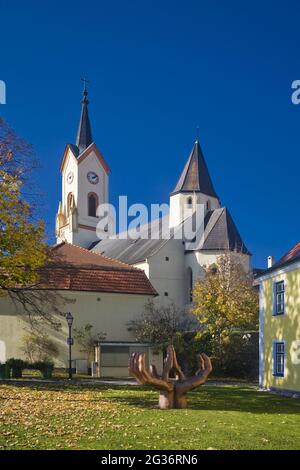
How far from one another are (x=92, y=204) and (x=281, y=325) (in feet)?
173

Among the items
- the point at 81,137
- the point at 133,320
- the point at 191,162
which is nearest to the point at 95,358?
the point at 133,320

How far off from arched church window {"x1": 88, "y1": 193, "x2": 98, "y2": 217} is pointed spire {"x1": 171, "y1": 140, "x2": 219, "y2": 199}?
15.7m

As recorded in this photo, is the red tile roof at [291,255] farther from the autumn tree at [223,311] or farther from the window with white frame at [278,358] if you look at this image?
the autumn tree at [223,311]

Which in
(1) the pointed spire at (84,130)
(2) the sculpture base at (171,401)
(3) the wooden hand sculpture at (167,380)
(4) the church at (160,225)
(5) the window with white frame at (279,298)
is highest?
(1) the pointed spire at (84,130)

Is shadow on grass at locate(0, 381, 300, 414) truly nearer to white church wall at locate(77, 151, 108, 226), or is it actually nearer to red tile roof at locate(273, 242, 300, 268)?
red tile roof at locate(273, 242, 300, 268)

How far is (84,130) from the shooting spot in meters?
75.6

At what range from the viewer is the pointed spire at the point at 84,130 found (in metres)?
74.3

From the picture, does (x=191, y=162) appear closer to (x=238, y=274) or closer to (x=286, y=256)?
(x=238, y=274)

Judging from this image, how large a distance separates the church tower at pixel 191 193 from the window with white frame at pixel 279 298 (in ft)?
113

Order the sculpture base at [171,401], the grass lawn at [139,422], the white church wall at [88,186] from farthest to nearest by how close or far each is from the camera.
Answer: the white church wall at [88,186], the sculpture base at [171,401], the grass lawn at [139,422]

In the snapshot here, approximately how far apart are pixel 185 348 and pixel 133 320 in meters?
4.03

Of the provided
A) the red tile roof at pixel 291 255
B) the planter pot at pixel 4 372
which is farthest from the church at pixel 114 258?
the red tile roof at pixel 291 255

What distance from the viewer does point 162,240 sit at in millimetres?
53031

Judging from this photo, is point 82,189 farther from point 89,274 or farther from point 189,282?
point 89,274
